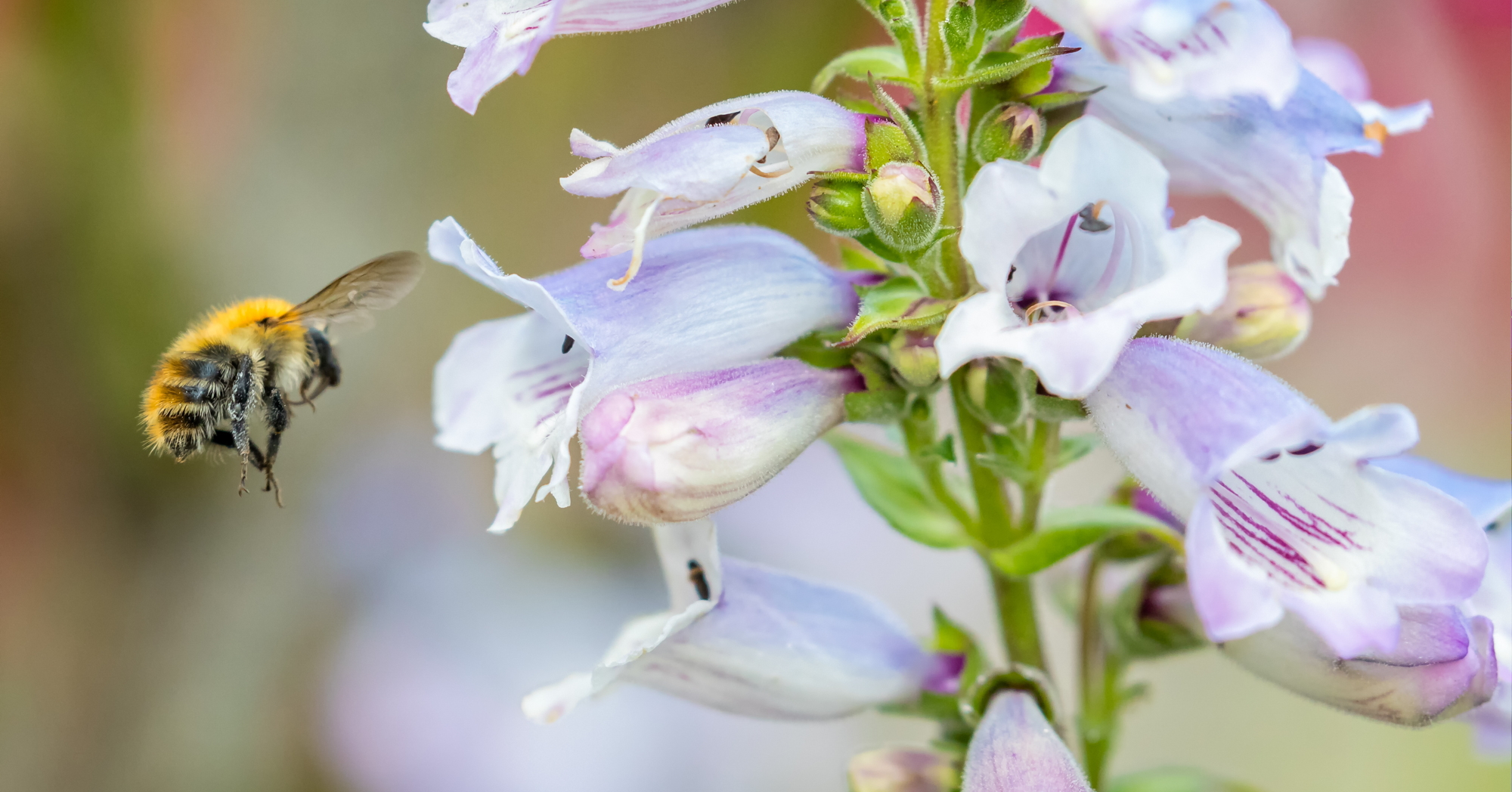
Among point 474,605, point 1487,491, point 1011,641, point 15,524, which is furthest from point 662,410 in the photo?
point 15,524

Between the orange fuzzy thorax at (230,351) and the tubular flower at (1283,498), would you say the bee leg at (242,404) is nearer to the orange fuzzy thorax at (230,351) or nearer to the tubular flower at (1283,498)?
the orange fuzzy thorax at (230,351)

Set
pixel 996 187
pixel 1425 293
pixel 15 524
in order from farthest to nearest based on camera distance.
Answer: pixel 1425 293 < pixel 15 524 < pixel 996 187

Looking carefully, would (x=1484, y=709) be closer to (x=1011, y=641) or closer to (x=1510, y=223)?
(x=1011, y=641)

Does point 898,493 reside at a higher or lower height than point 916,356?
lower

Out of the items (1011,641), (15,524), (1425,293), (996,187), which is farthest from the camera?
(1425,293)

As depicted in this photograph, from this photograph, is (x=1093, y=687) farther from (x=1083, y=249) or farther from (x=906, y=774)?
(x=1083, y=249)

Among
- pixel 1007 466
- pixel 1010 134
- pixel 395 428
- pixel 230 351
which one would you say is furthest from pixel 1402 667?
pixel 395 428

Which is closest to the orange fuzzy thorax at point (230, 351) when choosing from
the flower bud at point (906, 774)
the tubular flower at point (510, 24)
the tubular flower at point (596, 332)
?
the tubular flower at point (596, 332)
